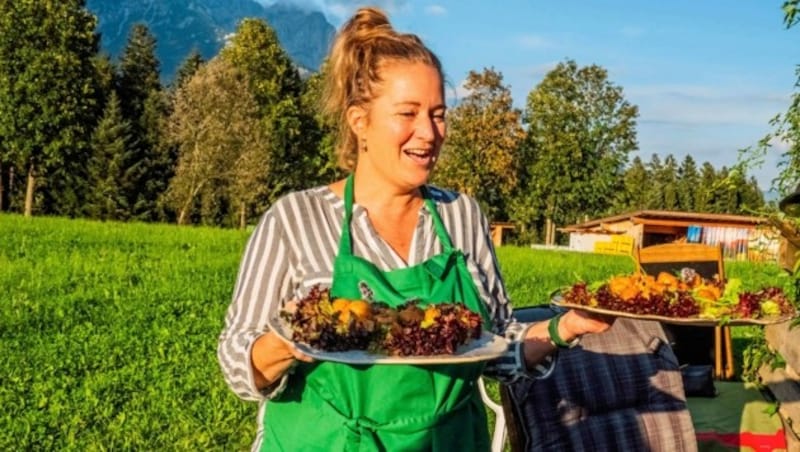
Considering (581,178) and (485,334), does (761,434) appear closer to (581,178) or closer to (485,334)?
(485,334)

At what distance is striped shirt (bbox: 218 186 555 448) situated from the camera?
2.16m

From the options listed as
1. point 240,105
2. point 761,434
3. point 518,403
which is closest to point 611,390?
point 518,403

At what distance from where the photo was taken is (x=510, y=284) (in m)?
→ 16.2

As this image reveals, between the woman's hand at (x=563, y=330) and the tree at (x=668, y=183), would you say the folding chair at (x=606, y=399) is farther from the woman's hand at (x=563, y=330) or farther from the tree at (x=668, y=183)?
the tree at (x=668, y=183)

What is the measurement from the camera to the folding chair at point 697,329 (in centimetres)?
685

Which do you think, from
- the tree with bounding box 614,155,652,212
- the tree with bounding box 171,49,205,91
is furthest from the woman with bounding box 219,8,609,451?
the tree with bounding box 614,155,652,212

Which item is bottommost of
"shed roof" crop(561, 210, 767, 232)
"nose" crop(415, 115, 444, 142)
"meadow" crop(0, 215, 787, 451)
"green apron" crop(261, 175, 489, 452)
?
"meadow" crop(0, 215, 787, 451)

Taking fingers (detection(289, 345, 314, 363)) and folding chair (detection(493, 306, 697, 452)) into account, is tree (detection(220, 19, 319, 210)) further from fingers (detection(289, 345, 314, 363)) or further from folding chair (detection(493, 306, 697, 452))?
fingers (detection(289, 345, 314, 363))

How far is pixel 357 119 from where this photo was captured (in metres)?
2.37

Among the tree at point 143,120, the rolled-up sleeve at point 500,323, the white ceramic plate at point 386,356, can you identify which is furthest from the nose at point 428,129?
the tree at point 143,120

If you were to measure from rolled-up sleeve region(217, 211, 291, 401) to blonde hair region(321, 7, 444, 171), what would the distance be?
13.4 inches

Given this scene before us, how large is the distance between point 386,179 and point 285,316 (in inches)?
20.3

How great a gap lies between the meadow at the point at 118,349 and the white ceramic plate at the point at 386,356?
8.94ft

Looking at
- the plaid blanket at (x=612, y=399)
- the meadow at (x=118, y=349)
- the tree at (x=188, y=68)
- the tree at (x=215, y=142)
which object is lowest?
the meadow at (x=118, y=349)
